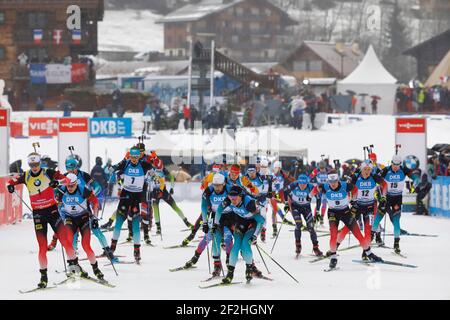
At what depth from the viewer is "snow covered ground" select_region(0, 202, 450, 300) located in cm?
1480

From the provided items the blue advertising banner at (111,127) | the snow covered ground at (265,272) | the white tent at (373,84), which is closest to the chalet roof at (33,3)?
the blue advertising banner at (111,127)

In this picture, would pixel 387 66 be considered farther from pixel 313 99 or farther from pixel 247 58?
pixel 313 99

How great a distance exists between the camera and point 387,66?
335 feet

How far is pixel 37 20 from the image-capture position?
199 ft

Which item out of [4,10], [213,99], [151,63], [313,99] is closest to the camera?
[313,99]

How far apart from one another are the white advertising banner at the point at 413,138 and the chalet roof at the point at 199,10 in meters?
78.6

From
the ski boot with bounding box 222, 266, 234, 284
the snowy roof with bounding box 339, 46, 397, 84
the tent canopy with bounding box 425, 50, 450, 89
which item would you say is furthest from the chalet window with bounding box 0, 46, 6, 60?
the ski boot with bounding box 222, 266, 234, 284

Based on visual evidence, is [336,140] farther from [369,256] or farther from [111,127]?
[369,256]

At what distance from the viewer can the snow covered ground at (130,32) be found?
123m

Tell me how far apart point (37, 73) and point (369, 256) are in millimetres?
41090

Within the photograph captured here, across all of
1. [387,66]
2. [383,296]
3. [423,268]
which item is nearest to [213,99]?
[423,268]

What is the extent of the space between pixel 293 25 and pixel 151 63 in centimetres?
2609

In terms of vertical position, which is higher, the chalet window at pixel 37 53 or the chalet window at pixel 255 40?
the chalet window at pixel 255 40

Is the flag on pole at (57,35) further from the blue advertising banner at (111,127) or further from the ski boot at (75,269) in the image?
the ski boot at (75,269)
